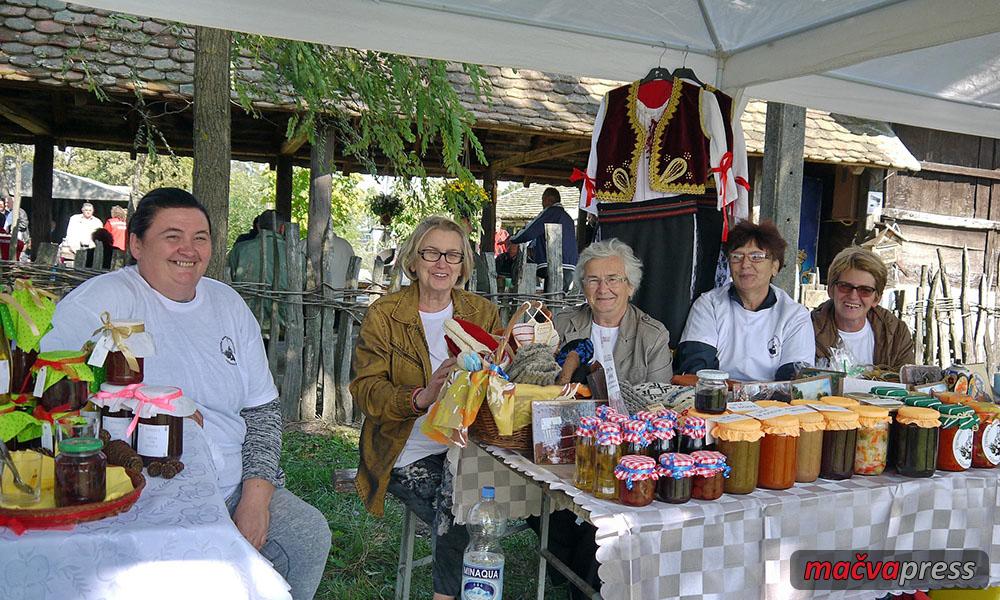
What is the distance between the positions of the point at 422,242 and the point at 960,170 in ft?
36.6

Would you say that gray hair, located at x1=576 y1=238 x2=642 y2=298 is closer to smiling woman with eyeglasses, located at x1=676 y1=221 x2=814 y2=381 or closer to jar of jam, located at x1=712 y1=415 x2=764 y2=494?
smiling woman with eyeglasses, located at x1=676 y1=221 x2=814 y2=381

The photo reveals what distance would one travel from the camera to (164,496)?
164 centimetres

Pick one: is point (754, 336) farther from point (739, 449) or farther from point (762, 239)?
point (739, 449)

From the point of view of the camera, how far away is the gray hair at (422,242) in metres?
2.95

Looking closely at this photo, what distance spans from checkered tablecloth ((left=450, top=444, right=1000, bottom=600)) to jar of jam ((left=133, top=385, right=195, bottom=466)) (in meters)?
0.92

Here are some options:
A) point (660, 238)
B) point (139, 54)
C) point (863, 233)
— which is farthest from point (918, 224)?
point (139, 54)

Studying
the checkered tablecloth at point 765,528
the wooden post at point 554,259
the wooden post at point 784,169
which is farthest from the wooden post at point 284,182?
the checkered tablecloth at point 765,528

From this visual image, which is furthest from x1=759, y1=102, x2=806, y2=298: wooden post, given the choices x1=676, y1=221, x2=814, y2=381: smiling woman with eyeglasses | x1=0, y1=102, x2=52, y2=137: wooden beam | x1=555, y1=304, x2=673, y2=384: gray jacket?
x1=0, y1=102, x2=52, y2=137: wooden beam

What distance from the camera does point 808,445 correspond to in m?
2.09

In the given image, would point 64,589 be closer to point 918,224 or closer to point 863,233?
point 863,233

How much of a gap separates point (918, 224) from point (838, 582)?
419 inches

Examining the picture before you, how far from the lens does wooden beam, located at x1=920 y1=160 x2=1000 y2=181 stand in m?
11.0

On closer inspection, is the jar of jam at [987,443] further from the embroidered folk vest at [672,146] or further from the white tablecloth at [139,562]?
the white tablecloth at [139,562]

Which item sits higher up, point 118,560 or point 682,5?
point 682,5
